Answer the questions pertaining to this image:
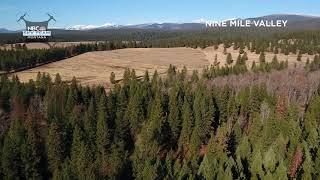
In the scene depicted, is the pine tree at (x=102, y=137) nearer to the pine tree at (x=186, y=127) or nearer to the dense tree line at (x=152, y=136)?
the dense tree line at (x=152, y=136)

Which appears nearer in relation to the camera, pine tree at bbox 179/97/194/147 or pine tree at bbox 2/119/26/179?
pine tree at bbox 2/119/26/179

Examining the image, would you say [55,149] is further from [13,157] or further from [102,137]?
[102,137]

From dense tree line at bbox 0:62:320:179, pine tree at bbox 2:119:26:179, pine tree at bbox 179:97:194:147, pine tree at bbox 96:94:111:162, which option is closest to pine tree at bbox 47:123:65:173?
dense tree line at bbox 0:62:320:179

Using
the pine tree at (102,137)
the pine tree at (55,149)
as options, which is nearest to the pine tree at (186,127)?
the pine tree at (102,137)

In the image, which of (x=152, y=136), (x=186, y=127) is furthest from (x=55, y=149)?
(x=186, y=127)

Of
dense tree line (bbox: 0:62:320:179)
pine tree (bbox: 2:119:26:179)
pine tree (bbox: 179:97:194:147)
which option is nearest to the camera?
dense tree line (bbox: 0:62:320:179)

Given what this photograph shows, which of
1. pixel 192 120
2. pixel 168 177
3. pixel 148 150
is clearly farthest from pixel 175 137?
pixel 168 177

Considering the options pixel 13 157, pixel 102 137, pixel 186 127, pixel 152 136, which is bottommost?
pixel 152 136

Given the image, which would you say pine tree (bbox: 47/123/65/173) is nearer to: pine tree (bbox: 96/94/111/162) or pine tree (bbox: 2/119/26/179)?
pine tree (bbox: 2/119/26/179)

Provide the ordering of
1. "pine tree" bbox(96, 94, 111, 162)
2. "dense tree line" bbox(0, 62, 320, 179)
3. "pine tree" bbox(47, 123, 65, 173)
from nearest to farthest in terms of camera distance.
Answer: "dense tree line" bbox(0, 62, 320, 179), "pine tree" bbox(47, 123, 65, 173), "pine tree" bbox(96, 94, 111, 162)
